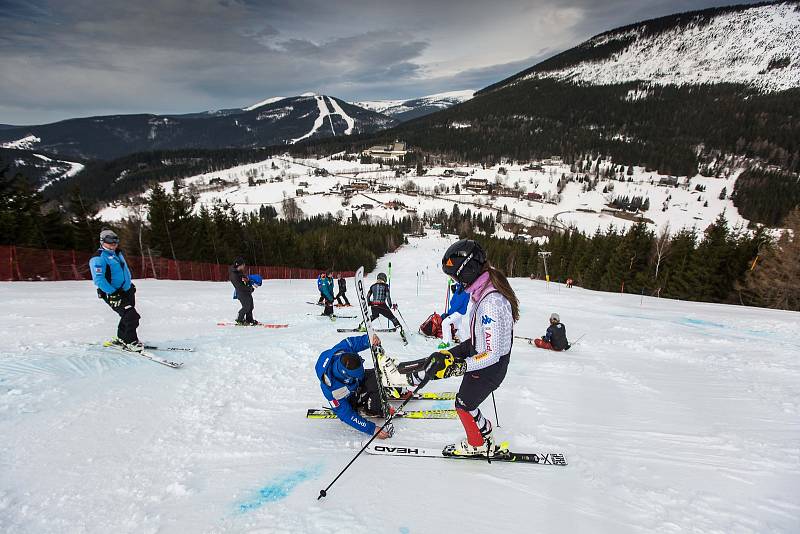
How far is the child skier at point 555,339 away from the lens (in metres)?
9.99

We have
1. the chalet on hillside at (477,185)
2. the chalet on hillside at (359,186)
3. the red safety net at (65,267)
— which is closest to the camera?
the red safety net at (65,267)

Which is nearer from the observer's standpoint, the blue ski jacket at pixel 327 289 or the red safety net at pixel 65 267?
the blue ski jacket at pixel 327 289

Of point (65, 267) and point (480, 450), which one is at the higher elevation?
point (65, 267)

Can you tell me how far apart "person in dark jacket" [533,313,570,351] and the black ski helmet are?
7.19 meters

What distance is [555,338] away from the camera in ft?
Result: 33.0

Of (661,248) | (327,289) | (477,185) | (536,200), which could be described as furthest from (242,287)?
(477,185)

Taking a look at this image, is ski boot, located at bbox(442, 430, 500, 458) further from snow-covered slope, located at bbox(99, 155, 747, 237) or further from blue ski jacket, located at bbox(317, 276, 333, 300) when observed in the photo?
snow-covered slope, located at bbox(99, 155, 747, 237)

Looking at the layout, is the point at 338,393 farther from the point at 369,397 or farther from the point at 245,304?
the point at 245,304

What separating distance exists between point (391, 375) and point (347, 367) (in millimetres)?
679

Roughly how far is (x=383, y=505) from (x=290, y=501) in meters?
0.91

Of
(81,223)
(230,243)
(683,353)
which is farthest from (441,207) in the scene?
(683,353)

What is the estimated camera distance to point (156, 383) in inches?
225

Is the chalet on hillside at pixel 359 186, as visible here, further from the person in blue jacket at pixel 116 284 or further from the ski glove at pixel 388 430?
the ski glove at pixel 388 430

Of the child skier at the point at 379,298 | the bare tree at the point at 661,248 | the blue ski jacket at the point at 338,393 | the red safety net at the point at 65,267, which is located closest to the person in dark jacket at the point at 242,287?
the child skier at the point at 379,298
